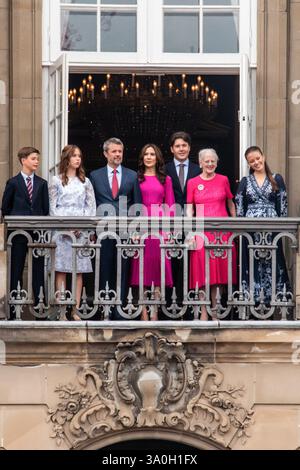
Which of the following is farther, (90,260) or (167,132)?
(167,132)

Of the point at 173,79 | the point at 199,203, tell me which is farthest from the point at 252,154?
the point at 173,79

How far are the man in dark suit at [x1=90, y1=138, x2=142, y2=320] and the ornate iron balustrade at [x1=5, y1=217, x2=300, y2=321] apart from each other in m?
0.11

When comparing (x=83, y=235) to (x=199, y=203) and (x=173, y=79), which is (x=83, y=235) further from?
(x=173, y=79)

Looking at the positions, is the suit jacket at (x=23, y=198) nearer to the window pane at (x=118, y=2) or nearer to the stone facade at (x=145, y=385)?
the stone facade at (x=145, y=385)

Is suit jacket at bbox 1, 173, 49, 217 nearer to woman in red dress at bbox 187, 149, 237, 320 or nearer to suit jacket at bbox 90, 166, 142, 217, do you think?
suit jacket at bbox 90, 166, 142, 217

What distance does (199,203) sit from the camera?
19547 millimetres

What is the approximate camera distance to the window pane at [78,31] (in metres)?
20.8

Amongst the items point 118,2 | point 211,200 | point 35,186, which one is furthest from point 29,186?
point 118,2

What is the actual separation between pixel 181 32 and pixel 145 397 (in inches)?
155

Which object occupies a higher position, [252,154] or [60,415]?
[252,154]

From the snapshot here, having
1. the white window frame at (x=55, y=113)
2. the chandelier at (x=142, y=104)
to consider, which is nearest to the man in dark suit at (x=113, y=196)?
the white window frame at (x=55, y=113)

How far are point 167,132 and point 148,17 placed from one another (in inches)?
190

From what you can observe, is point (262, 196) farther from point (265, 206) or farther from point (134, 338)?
point (134, 338)
